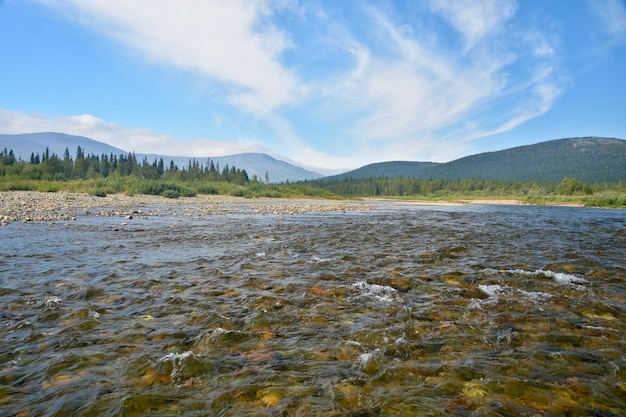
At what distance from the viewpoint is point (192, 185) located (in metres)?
71.3

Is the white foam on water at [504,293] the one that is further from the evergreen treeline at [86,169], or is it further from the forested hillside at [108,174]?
the evergreen treeline at [86,169]

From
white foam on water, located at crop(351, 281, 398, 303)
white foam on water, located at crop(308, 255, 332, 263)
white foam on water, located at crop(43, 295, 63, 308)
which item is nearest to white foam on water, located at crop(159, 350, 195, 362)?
white foam on water, located at crop(43, 295, 63, 308)

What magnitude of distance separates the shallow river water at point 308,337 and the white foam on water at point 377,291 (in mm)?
41

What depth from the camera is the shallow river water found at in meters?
3.04

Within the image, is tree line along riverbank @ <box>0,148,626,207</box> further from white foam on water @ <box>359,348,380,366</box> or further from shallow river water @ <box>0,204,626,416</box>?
white foam on water @ <box>359,348,380,366</box>

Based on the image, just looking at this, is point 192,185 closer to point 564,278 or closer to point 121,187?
point 121,187

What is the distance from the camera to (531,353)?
3.97m

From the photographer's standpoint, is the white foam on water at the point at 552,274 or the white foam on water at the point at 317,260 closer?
the white foam on water at the point at 552,274

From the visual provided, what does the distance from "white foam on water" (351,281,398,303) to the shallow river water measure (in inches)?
1.6

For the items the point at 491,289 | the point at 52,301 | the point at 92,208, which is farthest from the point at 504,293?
the point at 92,208

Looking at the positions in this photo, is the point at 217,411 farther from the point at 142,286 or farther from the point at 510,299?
the point at 510,299

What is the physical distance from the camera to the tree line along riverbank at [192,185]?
50.5 meters

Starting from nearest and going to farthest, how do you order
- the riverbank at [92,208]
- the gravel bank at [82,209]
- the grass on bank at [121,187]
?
1. the gravel bank at [82,209]
2. the riverbank at [92,208]
3. the grass on bank at [121,187]

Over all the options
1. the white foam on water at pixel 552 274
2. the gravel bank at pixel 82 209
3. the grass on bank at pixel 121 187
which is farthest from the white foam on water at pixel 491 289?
the grass on bank at pixel 121 187
